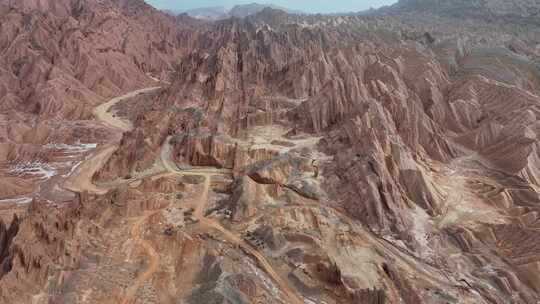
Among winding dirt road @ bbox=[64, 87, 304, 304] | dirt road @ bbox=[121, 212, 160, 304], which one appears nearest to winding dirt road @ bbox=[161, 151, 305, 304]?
winding dirt road @ bbox=[64, 87, 304, 304]

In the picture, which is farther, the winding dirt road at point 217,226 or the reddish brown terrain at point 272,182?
the winding dirt road at point 217,226

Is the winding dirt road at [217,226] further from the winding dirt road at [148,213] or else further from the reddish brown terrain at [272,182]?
the reddish brown terrain at [272,182]

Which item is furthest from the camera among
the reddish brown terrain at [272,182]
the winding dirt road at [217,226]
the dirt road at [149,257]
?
the winding dirt road at [217,226]

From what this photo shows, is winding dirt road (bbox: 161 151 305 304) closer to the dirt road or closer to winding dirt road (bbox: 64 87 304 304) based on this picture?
winding dirt road (bbox: 64 87 304 304)

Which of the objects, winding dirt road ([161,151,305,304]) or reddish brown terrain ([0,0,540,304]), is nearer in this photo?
reddish brown terrain ([0,0,540,304])

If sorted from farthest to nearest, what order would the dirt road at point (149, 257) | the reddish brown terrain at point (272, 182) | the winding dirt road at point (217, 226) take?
the winding dirt road at point (217, 226)
the reddish brown terrain at point (272, 182)
the dirt road at point (149, 257)

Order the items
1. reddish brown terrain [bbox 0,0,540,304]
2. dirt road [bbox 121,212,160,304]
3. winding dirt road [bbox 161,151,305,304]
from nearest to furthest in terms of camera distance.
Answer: dirt road [bbox 121,212,160,304]
reddish brown terrain [bbox 0,0,540,304]
winding dirt road [bbox 161,151,305,304]

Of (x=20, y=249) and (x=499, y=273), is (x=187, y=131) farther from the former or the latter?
(x=499, y=273)

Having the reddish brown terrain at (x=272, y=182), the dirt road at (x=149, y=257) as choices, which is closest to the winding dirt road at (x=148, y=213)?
the dirt road at (x=149, y=257)
